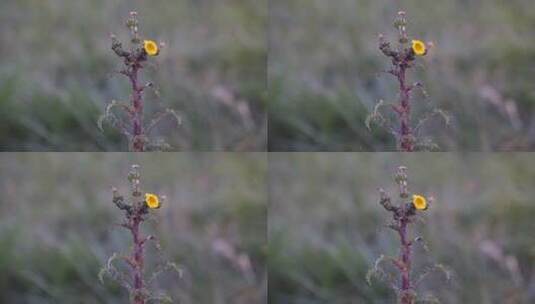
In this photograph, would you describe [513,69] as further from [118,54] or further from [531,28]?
[118,54]

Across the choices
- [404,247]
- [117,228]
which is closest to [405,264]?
[404,247]

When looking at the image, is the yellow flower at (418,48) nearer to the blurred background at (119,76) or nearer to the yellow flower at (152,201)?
the blurred background at (119,76)

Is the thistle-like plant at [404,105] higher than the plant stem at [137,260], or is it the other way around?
the thistle-like plant at [404,105]

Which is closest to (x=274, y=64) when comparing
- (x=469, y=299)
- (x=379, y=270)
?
(x=379, y=270)

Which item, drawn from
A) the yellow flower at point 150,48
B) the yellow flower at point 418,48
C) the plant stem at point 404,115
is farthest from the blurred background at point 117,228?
the yellow flower at point 418,48

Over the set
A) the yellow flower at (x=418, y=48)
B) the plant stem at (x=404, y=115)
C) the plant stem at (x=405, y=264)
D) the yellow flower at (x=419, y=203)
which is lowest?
the plant stem at (x=405, y=264)

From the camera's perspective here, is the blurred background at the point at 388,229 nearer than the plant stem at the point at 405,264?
No
